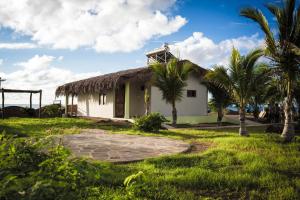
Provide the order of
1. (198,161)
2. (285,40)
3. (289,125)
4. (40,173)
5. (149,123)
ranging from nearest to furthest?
(40,173) < (198,161) < (285,40) < (289,125) < (149,123)

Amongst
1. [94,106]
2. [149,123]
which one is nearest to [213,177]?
[149,123]

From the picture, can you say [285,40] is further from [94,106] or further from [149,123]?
[94,106]

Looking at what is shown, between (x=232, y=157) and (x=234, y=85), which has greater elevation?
(x=234, y=85)

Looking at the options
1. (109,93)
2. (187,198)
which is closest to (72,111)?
(109,93)

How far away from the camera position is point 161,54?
27.5 metres

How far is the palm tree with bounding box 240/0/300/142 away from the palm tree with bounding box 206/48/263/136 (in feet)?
2.40

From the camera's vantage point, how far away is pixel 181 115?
18578 millimetres

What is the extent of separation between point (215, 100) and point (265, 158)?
11261mm

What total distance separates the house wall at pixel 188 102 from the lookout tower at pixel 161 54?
6968mm

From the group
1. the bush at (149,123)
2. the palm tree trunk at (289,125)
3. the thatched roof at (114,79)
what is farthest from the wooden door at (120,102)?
the palm tree trunk at (289,125)

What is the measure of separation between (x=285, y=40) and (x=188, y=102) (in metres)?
10.7

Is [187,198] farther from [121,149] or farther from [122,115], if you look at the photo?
[122,115]

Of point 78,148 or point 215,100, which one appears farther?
point 215,100

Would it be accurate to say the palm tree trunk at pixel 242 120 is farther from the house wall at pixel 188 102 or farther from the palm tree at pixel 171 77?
the house wall at pixel 188 102
